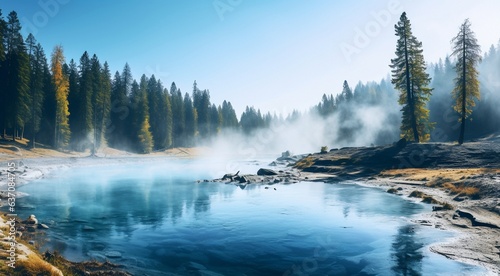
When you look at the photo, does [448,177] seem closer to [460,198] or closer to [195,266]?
[460,198]

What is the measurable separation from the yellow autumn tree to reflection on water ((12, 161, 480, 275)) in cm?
4107

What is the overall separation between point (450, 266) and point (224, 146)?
12188 cm

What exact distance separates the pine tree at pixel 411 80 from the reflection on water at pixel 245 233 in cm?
2331

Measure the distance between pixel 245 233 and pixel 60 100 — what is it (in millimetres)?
61790

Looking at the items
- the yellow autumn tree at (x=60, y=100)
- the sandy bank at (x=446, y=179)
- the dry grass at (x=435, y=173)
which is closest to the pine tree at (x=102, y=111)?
the yellow autumn tree at (x=60, y=100)

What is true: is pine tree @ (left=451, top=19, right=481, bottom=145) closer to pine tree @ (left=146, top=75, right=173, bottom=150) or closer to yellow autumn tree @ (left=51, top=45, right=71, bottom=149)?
yellow autumn tree @ (left=51, top=45, right=71, bottom=149)

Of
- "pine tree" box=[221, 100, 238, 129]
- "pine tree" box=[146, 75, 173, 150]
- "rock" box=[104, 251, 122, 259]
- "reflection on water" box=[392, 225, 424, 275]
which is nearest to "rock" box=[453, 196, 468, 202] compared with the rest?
"reflection on water" box=[392, 225, 424, 275]

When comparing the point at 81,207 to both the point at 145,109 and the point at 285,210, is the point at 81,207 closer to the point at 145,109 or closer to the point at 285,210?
the point at 285,210

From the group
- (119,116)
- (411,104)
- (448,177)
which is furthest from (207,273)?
(119,116)

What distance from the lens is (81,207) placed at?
19.7 metres

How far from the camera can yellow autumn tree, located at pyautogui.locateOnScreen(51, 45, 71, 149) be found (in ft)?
198

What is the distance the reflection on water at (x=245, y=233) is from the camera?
10.3m

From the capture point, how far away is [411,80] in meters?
42.8

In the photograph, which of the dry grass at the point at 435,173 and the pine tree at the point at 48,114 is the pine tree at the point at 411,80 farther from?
the pine tree at the point at 48,114
